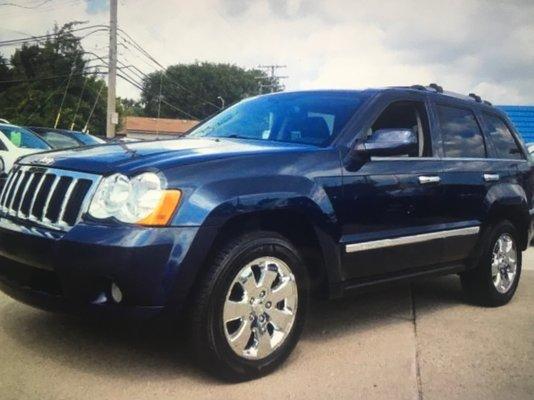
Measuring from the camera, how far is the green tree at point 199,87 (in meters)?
82.1

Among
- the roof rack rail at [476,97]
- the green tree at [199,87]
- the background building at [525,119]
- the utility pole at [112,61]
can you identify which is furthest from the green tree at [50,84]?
the roof rack rail at [476,97]

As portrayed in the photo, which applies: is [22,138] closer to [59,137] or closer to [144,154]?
[59,137]

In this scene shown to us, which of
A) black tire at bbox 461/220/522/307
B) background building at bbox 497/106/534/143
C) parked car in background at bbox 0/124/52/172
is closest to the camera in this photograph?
black tire at bbox 461/220/522/307

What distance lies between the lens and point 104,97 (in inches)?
2261

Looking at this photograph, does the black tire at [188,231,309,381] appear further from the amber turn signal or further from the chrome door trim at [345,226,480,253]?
the chrome door trim at [345,226,480,253]

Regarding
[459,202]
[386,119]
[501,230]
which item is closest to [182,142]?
[386,119]

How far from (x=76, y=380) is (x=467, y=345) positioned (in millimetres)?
2580

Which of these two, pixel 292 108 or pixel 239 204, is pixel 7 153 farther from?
pixel 239 204

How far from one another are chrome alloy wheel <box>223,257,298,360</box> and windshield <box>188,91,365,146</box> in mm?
997

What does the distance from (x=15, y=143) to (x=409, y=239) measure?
28.1ft

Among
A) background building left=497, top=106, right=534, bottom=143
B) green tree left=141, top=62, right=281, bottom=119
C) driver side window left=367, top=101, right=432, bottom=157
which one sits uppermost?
green tree left=141, top=62, right=281, bottom=119

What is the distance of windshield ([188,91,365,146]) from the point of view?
4176 millimetres

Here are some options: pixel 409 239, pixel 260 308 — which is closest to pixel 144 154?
pixel 260 308

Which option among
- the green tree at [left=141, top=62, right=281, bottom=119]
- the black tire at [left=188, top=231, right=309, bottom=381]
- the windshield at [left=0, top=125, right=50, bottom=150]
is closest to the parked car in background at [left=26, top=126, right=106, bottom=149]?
the windshield at [left=0, top=125, right=50, bottom=150]
